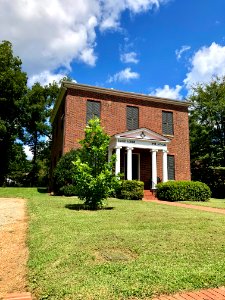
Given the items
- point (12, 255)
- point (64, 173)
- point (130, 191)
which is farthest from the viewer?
point (64, 173)

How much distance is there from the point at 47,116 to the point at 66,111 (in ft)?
62.7

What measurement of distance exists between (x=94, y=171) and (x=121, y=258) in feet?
21.1

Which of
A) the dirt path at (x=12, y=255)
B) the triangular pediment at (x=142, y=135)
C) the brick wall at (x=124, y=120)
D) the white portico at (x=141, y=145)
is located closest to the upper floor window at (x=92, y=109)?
the brick wall at (x=124, y=120)

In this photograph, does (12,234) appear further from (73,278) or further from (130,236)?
(73,278)

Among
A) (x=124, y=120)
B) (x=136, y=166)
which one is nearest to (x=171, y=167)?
(x=136, y=166)

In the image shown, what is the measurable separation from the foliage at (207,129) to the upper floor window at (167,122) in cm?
797

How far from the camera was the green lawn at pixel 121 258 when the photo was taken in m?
3.78

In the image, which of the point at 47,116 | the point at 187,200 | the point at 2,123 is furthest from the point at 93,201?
the point at 47,116

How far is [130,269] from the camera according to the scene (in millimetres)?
4383

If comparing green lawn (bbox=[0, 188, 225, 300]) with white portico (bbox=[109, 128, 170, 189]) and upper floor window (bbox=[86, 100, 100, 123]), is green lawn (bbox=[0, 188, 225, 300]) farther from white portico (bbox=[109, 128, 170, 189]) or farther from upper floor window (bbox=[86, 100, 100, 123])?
upper floor window (bbox=[86, 100, 100, 123])

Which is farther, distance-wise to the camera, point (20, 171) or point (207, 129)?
point (20, 171)

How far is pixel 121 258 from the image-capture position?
4.95 meters

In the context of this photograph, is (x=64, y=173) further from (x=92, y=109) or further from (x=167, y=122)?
(x=167, y=122)

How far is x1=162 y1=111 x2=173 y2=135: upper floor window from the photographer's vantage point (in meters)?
23.2
